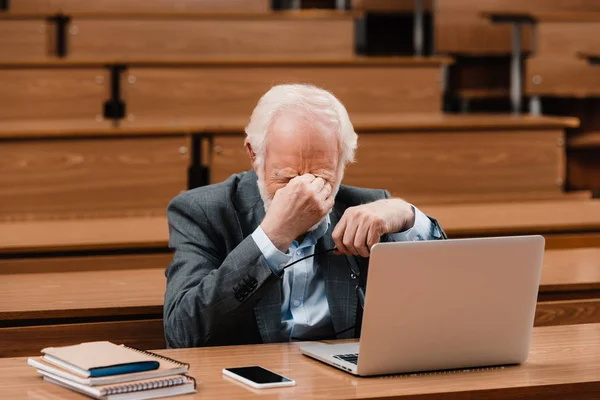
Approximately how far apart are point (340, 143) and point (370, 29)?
2160 mm

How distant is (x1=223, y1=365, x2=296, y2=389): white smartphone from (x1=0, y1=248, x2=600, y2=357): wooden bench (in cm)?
28

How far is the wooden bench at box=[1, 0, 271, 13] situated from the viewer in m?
2.63

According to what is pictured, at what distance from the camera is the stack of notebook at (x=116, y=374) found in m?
0.69

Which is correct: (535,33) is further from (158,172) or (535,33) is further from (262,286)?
(262,286)

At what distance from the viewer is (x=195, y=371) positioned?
0.77 metres

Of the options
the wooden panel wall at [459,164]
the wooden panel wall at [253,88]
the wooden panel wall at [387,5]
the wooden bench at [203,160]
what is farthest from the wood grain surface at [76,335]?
the wooden panel wall at [387,5]

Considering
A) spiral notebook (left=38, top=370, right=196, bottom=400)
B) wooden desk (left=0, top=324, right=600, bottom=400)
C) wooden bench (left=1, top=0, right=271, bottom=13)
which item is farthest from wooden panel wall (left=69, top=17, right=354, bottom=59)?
spiral notebook (left=38, top=370, right=196, bottom=400)

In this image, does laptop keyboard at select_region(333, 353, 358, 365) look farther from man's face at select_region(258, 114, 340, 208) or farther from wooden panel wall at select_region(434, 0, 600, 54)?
wooden panel wall at select_region(434, 0, 600, 54)

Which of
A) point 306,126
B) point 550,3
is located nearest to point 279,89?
point 306,126

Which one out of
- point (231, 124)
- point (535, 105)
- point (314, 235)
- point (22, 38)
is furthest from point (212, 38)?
point (314, 235)

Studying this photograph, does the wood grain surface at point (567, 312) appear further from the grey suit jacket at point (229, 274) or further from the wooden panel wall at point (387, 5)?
the wooden panel wall at point (387, 5)

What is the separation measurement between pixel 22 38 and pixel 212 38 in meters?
0.47

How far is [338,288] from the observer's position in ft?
3.18

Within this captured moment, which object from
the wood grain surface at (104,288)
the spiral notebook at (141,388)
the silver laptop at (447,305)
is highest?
the silver laptop at (447,305)
